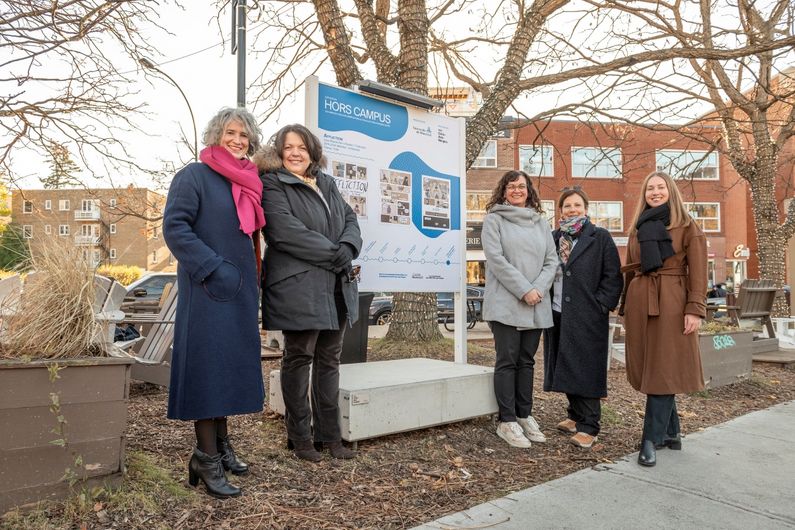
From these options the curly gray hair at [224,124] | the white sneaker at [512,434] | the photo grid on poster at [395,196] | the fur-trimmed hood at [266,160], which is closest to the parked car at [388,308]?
the photo grid on poster at [395,196]

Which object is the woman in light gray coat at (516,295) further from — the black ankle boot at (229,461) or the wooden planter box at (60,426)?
the wooden planter box at (60,426)

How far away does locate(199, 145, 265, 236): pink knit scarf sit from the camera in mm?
2957

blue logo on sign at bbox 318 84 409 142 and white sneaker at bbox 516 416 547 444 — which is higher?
blue logo on sign at bbox 318 84 409 142

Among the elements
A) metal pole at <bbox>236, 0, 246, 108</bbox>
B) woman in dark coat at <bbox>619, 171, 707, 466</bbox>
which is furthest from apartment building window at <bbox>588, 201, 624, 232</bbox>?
woman in dark coat at <bbox>619, 171, 707, 466</bbox>

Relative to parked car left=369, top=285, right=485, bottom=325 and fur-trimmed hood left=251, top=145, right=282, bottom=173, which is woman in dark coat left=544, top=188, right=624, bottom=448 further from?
parked car left=369, top=285, right=485, bottom=325

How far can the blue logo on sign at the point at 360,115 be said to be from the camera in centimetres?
413

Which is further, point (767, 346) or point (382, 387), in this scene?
point (767, 346)

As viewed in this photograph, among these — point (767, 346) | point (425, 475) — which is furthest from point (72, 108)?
point (767, 346)

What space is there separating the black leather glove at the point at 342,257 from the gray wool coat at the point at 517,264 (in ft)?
4.00

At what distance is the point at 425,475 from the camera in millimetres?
3363

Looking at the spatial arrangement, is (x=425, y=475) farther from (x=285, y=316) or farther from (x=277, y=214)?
(x=277, y=214)

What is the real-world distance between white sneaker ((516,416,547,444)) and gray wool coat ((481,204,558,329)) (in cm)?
73

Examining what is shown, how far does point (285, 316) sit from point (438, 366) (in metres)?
1.83

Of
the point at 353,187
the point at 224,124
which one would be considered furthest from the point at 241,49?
the point at 224,124
